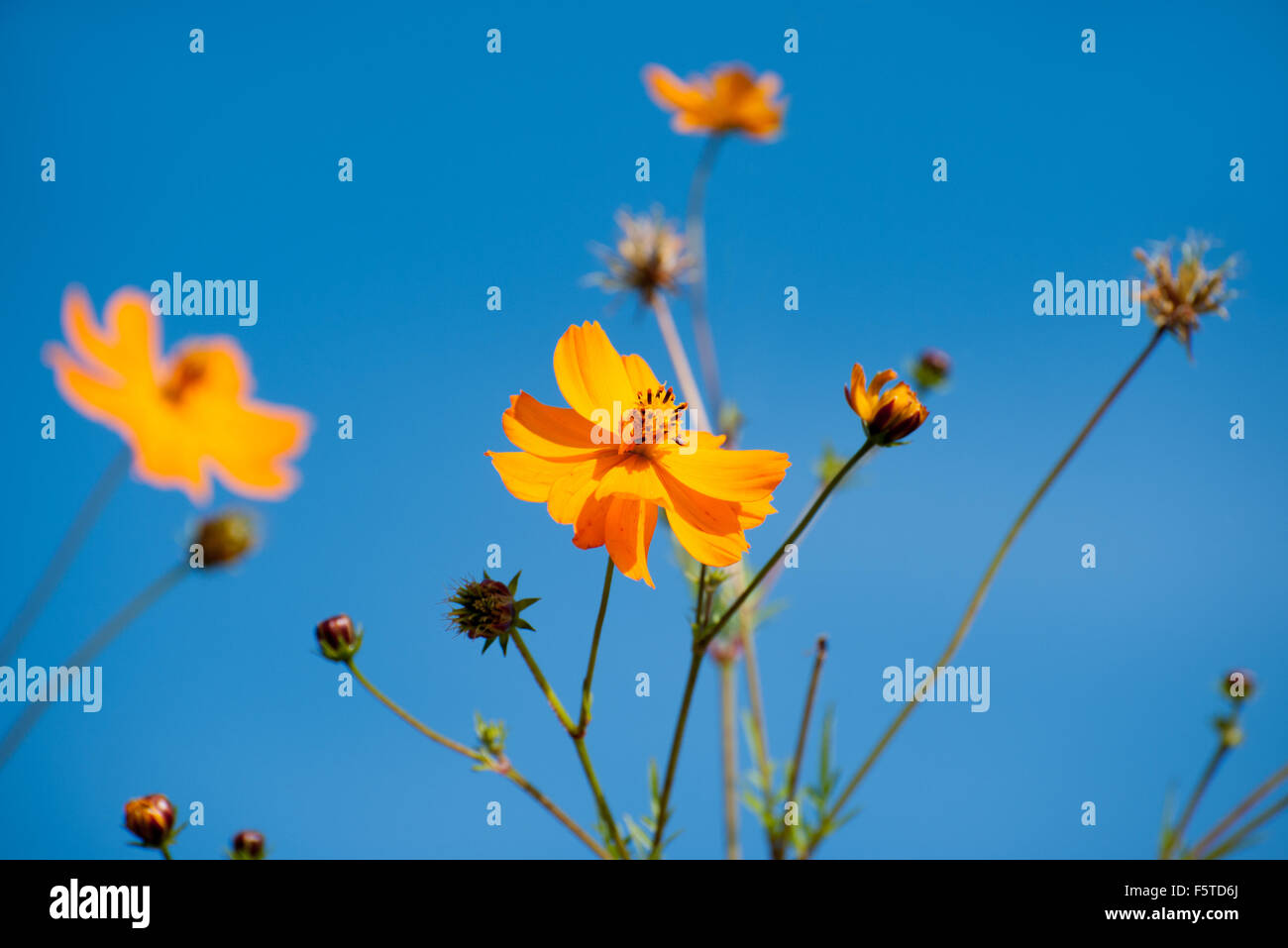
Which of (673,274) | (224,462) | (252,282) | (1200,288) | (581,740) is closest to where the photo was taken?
(224,462)

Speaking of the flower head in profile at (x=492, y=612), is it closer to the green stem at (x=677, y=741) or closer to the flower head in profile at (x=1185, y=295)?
the green stem at (x=677, y=741)

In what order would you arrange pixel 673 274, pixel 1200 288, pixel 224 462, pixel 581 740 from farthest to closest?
1. pixel 673 274
2. pixel 1200 288
3. pixel 581 740
4. pixel 224 462

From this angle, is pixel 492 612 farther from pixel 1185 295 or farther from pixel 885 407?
pixel 1185 295

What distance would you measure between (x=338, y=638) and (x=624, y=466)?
0.42 m

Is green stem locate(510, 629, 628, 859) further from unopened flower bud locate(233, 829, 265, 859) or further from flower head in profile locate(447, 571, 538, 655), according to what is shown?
unopened flower bud locate(233, 829, 265, 859)

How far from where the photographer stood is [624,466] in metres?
1.14

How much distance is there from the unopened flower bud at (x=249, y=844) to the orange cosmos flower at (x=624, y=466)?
0.68 meters

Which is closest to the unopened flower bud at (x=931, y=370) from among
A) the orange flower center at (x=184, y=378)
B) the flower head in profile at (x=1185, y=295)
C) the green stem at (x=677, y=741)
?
the flower head in profile at (x=1185, y=295)

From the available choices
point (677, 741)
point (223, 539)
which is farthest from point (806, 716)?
point (223, 539)

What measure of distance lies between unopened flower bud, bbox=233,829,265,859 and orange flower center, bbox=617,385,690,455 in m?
0.73

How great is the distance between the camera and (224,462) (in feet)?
2.18
